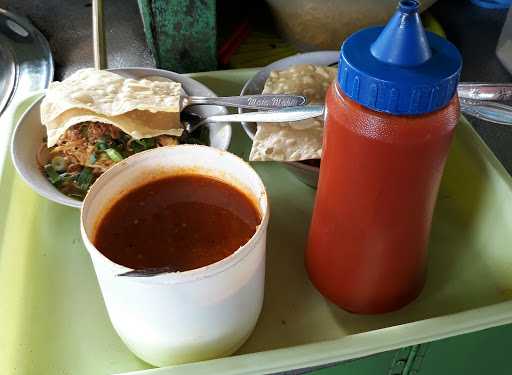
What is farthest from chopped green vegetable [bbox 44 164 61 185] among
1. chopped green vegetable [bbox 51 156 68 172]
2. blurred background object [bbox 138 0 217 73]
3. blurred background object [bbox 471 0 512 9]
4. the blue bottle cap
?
blurred background object [bbox 471 0 512 9]

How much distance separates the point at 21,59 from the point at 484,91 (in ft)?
2.90

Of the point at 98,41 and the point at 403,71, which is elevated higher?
the point at 403,71

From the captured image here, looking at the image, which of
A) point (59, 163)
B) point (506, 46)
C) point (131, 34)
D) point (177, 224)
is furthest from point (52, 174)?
point (506, 46)

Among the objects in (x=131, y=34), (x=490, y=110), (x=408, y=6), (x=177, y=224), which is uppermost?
(x=408, y=6)

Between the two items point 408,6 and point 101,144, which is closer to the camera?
point 408,6

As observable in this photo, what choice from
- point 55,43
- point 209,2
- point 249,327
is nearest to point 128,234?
point 249,327

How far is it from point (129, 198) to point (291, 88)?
28 cm

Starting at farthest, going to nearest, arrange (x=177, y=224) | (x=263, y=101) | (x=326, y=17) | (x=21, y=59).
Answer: (x=21, y=59) < (x=326, y=17) < (x=263, y=101) < (x=177, y=224)

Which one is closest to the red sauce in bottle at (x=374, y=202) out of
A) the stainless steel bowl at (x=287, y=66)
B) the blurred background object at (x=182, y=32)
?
the stainless steel bowl at (x=287, y=66)

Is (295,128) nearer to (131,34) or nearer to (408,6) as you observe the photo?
(408,6)

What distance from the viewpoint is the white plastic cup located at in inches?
18.6

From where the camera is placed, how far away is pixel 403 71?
44 cm

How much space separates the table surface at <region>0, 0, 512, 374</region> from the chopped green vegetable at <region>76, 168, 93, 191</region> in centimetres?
47

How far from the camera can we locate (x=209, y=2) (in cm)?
84
